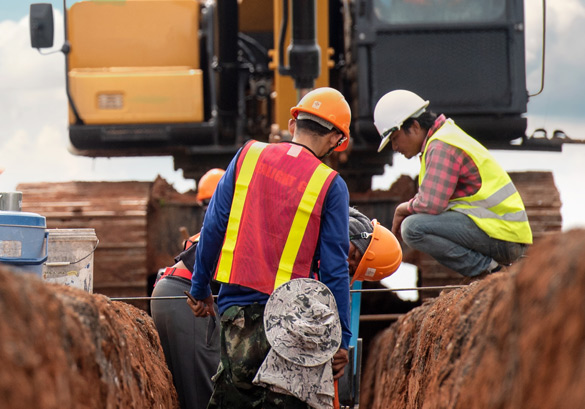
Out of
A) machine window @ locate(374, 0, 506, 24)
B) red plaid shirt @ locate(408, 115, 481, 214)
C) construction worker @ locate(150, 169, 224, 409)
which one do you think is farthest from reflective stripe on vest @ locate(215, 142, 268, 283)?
machine window @ locate(374, 0, 506, 24)

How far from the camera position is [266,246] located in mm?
4973

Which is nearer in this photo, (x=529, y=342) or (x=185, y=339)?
(x=529, y=342)

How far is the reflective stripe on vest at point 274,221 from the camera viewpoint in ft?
16.2

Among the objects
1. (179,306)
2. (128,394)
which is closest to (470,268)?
Answer: (179,306)

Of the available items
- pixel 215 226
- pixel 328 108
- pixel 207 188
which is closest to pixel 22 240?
pixel 215 226

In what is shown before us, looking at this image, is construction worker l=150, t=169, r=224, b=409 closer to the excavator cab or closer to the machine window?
the excavator cab

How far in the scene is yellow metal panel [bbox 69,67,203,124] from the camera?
10242mm

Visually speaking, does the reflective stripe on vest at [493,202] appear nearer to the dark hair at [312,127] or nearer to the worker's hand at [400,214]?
the worker's hand at [400,214]

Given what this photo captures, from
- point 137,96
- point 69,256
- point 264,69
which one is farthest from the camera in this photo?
point 264,69

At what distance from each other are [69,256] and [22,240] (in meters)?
1.05

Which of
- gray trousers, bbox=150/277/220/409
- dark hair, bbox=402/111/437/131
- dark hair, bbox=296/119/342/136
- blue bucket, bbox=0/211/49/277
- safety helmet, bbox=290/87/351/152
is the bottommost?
gray trousers, bbox=150/277/220/409

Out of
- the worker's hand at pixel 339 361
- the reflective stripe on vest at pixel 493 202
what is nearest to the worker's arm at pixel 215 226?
the worker's hand at pixel 339 361

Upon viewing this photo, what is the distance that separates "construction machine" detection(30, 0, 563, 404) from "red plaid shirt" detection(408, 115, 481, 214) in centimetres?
244

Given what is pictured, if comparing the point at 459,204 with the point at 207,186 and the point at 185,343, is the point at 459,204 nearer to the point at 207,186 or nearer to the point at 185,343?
the point at 185,343
